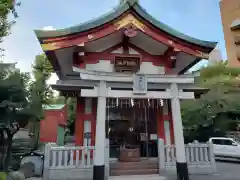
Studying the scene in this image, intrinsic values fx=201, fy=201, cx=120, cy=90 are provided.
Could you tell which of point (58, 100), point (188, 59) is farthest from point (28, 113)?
point (58, 100)

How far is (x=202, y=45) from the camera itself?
766 centimetres

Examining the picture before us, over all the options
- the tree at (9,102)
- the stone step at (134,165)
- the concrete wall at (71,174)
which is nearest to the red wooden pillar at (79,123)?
the concrete wall at (71,174)

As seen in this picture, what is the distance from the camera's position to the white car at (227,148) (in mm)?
13773

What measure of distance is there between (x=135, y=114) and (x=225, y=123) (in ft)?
40.8

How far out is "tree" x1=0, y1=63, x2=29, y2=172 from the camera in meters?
8.03

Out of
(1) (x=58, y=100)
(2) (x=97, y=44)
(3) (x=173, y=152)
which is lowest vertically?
(3) (x=173, y=152)

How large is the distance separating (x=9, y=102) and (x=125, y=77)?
4.75 meters

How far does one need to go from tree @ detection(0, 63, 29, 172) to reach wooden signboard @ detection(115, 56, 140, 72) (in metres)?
4.19

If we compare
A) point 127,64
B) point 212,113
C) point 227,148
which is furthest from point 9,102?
point 212,113

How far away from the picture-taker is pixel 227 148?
1417 centimetres

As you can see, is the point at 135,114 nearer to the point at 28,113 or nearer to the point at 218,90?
the point at 28,113

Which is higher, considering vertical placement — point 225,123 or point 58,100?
point 58,100

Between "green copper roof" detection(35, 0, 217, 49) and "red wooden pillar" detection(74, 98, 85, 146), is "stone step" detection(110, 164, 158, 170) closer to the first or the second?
"red wooden pillar" detection(74, 98, 85, 146)

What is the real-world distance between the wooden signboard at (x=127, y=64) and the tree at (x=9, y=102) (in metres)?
4.19
